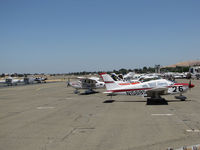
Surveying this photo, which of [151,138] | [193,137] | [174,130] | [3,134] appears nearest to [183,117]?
[174,130]

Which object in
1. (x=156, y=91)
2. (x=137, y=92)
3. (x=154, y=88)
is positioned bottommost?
(x=137, y=92)

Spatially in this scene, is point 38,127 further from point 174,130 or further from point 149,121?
point 174,130

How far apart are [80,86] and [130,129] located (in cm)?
1997

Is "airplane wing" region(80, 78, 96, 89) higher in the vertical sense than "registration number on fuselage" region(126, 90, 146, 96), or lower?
higher

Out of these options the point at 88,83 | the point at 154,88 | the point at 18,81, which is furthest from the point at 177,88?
the point at 18,81

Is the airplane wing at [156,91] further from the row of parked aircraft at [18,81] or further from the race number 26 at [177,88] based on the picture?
the row of parked aircraft at [18,81]

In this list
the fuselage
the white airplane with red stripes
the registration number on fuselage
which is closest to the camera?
the white airplane with red stripes

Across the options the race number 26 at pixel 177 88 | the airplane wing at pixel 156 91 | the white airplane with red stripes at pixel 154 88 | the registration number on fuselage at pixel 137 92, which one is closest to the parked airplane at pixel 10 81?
the white airplane with red stripes at pixel 154 88

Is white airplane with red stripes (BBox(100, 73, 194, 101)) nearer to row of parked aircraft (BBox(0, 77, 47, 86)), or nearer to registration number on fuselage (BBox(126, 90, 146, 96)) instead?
registration number on fuselage (BBox(126, 90, 146, 96))

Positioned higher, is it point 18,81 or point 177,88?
point 177,88

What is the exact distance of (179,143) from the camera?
21.8 ft

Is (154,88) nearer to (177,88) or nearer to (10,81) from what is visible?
(177,88)

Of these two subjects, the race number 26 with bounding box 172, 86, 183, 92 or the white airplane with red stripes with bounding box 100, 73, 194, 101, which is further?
the race number 26 with bounding box 172, 86, 183, 92

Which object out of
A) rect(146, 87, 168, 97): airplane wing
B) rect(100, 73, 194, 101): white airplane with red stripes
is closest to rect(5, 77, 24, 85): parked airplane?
rect(100, 73, 194, 101): white airplane with red stripes
